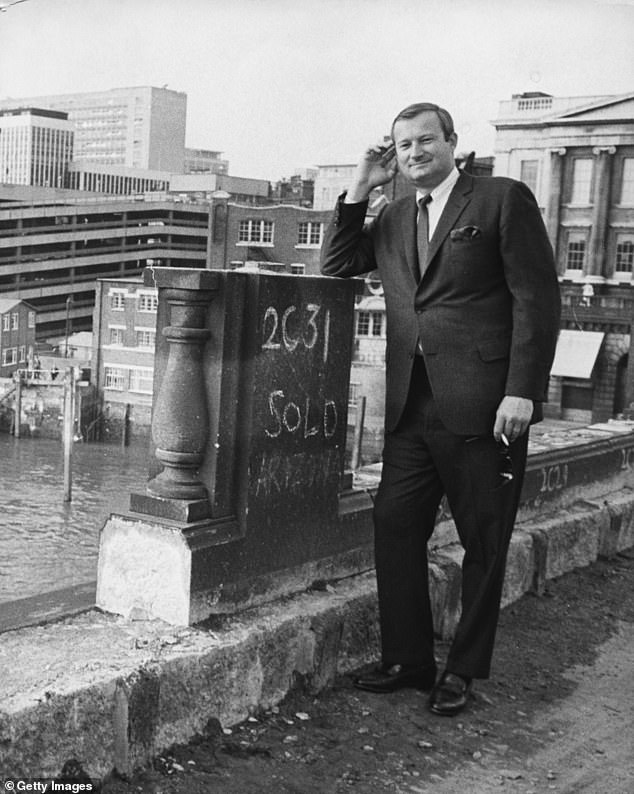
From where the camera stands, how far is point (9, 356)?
133 feet

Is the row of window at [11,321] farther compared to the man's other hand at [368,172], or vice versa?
the row of window at [11,321]

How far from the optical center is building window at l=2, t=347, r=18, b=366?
40.3 m

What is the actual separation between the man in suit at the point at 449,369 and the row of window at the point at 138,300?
33.6m

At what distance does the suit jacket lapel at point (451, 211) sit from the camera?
7.52 feet

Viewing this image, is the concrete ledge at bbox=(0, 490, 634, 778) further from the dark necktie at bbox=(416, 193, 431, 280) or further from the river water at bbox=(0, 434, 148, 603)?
the river water at bbox=(0, 434, 148, 603)

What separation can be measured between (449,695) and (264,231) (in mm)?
34622

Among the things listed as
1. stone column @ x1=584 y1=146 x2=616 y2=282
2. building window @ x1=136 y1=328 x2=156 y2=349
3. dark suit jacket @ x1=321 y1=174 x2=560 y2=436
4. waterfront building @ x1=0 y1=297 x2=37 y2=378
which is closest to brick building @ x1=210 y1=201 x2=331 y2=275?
building window @ x1=136 y1=328 x2=156 y2=349

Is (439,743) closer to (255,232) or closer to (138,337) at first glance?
(255,232)

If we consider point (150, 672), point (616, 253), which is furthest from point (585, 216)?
point (150, 672)

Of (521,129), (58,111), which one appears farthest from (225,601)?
(58,111)

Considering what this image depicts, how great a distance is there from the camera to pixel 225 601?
88.0 inches

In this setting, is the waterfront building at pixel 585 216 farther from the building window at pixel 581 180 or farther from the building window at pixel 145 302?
the building window at pixel 145 302

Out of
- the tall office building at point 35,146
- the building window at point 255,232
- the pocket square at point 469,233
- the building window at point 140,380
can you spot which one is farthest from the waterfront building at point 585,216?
the pocket square at point 469,233

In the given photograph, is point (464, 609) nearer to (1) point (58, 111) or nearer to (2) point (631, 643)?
(2) point (631, 643)
